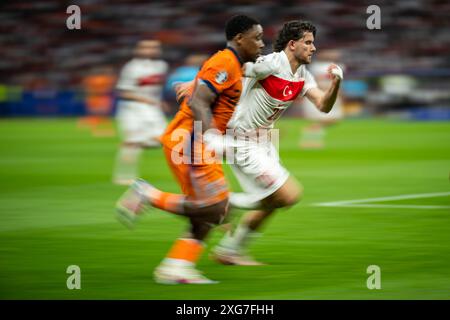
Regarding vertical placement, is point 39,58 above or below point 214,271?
above

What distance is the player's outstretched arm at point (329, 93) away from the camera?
24.0 feet

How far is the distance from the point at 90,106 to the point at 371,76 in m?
10.0

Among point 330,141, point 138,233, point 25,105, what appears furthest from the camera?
point 25,105

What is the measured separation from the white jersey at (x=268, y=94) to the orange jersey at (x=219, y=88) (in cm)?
67

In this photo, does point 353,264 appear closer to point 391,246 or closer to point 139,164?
point 391,246

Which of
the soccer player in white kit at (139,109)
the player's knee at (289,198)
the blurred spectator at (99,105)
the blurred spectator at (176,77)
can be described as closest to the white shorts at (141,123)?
the soccer player in white kit at (139,109)

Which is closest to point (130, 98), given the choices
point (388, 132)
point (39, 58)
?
point (388, 132)

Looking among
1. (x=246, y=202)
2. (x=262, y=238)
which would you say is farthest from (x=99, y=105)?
(x=246, y=202)

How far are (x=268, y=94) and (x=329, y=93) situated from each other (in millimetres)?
515

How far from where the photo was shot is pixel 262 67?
24.6 feet

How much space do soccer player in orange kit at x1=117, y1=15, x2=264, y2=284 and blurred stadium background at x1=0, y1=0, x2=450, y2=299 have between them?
29 cm

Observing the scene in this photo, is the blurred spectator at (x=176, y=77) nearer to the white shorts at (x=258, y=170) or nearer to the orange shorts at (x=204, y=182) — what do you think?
the white shorts at (x=258, y=170)

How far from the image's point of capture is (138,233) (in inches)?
377

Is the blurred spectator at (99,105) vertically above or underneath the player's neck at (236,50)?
above
